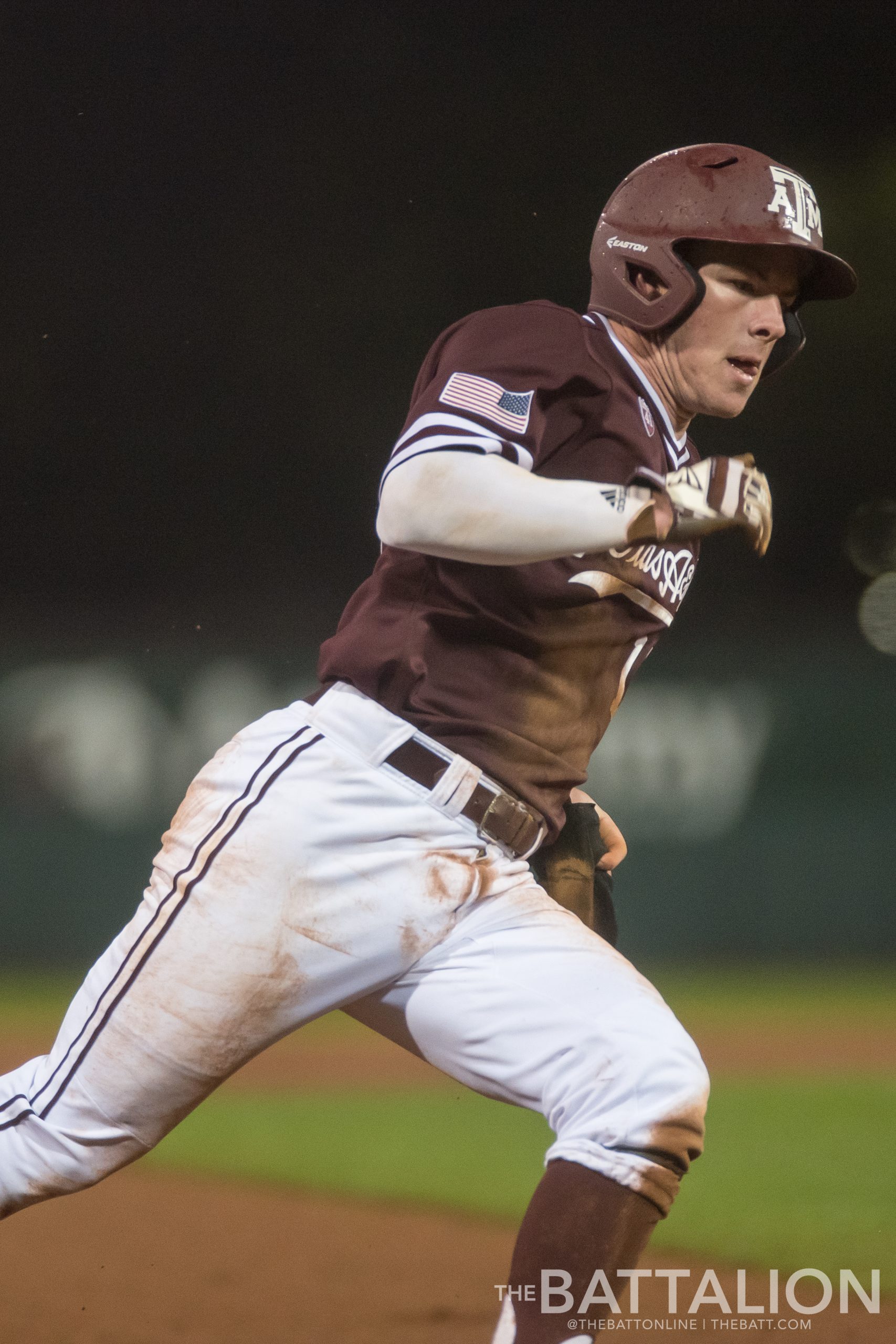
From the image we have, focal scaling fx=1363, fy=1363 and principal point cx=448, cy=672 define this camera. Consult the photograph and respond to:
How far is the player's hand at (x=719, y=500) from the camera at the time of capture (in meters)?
1.58

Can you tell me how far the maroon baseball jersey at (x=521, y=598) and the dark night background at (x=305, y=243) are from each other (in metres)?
9.07

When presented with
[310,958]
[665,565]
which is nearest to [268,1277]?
[310,958]

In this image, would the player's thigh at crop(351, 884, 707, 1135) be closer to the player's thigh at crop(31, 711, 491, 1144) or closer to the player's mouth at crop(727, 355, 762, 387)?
the player's thigh at crop(31, 711, 491, 1144)

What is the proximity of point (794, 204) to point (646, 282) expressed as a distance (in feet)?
0.73

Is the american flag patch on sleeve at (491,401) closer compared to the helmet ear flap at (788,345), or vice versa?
the american flag patch on sleeve at (491,401)

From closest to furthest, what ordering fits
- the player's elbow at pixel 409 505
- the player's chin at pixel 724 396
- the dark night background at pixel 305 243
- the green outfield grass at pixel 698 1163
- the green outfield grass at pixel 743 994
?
1. the player's elbow at pixel 409 505
2. the player's chin at pixel 724 396
3. the green outfield grass at pixel 698 1163
4. the green outfield grass at pixel 743 994
5. the dark night background at pixel 305 243

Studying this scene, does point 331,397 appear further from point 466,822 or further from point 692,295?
point 466,822

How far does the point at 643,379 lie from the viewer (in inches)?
70.8

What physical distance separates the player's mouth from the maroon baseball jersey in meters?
0.16

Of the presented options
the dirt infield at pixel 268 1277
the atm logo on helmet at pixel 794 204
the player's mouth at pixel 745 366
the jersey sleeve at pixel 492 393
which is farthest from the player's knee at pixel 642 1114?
the dirt infield at pixel 268 1277

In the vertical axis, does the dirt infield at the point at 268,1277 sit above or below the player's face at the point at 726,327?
below

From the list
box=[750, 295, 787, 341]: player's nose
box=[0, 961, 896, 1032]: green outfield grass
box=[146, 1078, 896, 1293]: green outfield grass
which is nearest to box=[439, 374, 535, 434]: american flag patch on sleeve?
box=[750, 295, 787, 341]: player's nose

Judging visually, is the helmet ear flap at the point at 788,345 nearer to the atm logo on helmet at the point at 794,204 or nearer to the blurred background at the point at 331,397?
the atm logo on helmet at the point at 794,204

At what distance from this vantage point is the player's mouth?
188 cm
